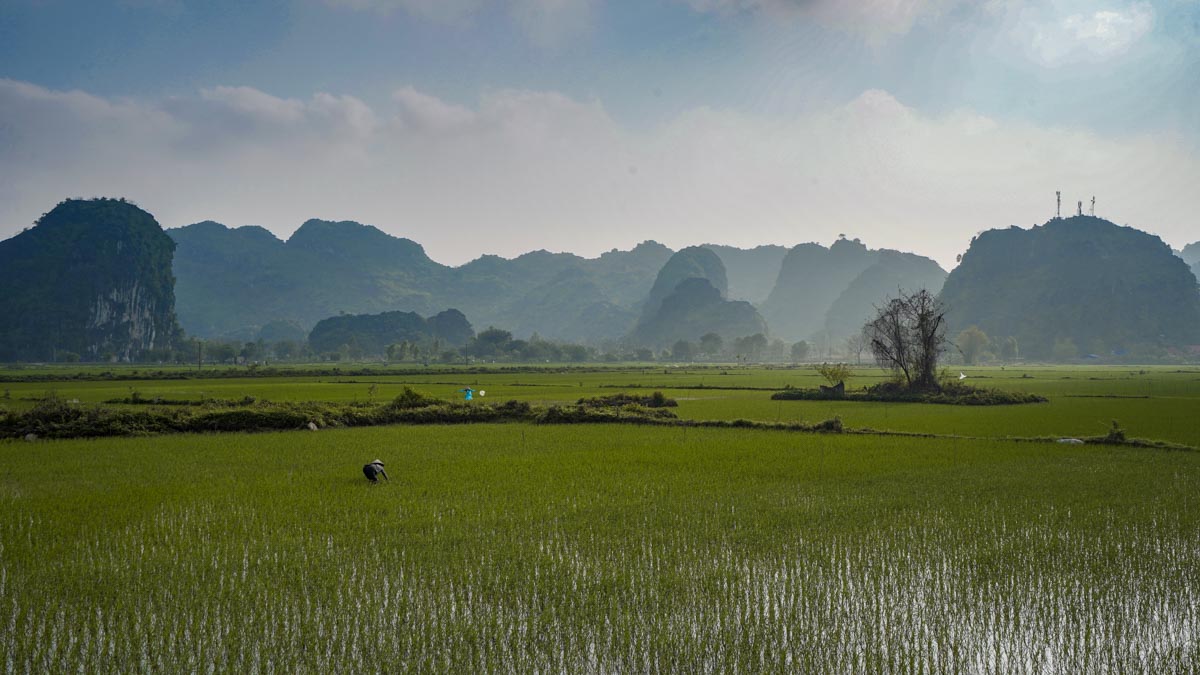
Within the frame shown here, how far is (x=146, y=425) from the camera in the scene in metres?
18.9

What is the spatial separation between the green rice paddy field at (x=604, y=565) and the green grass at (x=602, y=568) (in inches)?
1.2

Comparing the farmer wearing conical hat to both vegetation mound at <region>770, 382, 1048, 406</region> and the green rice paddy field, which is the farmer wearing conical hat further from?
vegetation mound at <region>770, 382, 1048, 406</region>

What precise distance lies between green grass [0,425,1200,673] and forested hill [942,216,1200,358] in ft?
475

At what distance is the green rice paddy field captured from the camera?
5102mm

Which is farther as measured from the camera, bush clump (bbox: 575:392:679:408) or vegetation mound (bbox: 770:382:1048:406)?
vegetation mound (bbox: 770:382:1048:406)

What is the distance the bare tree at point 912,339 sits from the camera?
33188mm

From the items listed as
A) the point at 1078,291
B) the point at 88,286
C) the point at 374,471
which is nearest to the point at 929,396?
the point at 374,471

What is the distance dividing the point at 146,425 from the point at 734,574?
58.6 ft

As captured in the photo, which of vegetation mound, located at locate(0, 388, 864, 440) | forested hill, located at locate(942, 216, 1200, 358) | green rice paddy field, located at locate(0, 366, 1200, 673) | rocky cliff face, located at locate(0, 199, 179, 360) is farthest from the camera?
forested hill, located at locate(942, 216, 1200, 358)

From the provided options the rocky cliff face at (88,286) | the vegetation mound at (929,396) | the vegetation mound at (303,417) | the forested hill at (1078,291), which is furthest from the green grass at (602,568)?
the rocky cliff face at (88,286)

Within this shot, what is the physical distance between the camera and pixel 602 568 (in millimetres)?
6934

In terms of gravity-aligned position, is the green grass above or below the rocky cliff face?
below

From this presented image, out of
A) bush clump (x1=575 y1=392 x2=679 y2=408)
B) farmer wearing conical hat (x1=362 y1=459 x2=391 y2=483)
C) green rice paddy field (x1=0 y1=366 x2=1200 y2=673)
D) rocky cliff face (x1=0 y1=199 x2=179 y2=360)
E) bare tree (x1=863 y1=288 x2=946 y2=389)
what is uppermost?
rocky cliff face (x1=0 y1=199 x2=179 y2=360)

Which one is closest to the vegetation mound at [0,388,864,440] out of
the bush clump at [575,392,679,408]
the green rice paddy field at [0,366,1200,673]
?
the bush clump at [575,392,679,408]
